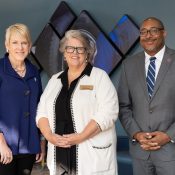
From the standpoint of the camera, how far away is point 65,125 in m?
2.52

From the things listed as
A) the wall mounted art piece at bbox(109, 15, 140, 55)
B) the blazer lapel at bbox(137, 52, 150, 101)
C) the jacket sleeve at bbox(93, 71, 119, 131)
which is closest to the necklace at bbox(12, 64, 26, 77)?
the jacket sleeve at bbox(93, 71, 119, 131)

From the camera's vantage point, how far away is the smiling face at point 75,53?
2.57 metres

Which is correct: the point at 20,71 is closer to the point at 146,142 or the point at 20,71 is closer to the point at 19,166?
the point at 19,166

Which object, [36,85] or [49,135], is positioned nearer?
[49,135]

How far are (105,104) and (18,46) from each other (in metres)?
0.72

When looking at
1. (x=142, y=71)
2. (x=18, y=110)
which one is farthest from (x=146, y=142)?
(x=18, y=110)

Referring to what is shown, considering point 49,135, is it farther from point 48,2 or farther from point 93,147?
point 48,2

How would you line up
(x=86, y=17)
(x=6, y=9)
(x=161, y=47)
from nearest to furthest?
(x=161, y=47)
(x=86, y=17)
(x=6, y=9)

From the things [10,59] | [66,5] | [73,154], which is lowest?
[73,154]

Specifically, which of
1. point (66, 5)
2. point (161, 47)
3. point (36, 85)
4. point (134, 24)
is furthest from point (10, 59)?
point (66, 5)

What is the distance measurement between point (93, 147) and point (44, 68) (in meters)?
3.14

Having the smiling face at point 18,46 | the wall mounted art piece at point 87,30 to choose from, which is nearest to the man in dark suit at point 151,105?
the smiling face at point 18,46

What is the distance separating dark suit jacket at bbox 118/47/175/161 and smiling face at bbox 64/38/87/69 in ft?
1.35

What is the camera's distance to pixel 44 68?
5488 millimetres
